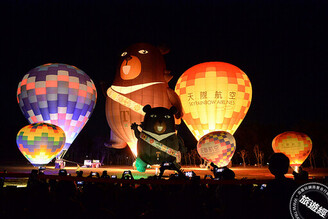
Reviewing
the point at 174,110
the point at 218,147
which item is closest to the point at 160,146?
the point at 174,110

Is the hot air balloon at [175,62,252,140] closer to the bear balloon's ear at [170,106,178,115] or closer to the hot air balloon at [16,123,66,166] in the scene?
the bear balloon's ear at [170,106,178,115]

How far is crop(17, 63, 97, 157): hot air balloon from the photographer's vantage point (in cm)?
1758

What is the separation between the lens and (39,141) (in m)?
15.0

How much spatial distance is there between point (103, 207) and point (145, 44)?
12.8 metres

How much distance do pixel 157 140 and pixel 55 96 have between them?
8669mm

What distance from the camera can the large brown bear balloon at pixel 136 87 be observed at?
15.1 meters

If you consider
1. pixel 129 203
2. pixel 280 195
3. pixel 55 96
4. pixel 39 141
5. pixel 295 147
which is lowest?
pixel 129 203

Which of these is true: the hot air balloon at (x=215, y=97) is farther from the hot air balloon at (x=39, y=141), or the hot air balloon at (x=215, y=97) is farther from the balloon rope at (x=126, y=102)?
the hot air balloon at (x=39, y=141)

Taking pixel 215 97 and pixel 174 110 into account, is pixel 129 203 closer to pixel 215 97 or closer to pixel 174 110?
pixel 174 110

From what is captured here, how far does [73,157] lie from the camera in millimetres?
61906

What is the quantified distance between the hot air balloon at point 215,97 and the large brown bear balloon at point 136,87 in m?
2.35

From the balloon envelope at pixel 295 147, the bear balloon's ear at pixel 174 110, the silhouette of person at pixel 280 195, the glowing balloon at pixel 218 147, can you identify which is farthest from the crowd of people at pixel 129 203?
the balloon envelope at pixel 295 147

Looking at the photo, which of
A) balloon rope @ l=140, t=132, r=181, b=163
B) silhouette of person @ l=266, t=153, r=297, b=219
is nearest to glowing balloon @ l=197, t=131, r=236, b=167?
balloon rope @ l=140, t=132, r=181, b=163

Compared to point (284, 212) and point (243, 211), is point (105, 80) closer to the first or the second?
point (243, 211)
